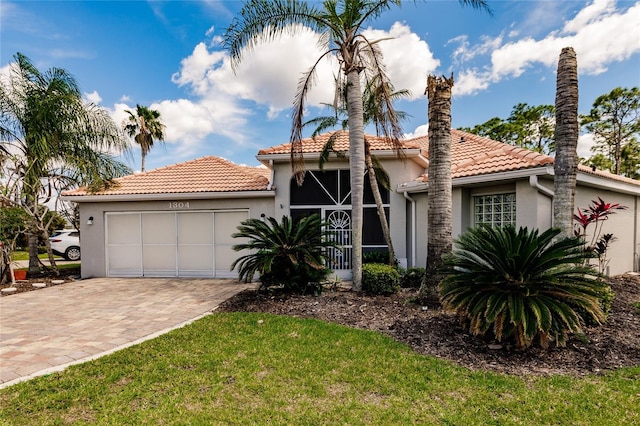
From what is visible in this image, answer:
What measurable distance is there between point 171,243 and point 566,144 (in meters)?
13.1

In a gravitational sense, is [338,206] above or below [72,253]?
above

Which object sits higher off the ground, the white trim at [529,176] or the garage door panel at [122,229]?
the white trim at [529,176]

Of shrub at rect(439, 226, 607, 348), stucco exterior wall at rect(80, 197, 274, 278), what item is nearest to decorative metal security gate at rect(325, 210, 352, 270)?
stucco exterior wall at rect(80, 197, 274, 278)

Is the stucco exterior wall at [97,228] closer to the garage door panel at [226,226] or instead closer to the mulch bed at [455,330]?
the garage door panel at [226,226]

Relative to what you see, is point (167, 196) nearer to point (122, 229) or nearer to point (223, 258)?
point (122, 229)

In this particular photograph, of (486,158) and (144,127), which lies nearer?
(486,158)

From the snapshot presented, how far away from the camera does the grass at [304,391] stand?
11.1 feet

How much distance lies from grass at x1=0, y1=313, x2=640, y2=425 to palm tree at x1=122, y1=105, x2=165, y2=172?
26.5 meters

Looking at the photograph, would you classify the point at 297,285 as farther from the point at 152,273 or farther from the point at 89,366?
the point at 152,273

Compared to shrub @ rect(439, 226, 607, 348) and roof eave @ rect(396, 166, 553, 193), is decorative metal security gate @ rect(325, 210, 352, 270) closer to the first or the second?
roof eave @ rect(396, 166, 553, 193)

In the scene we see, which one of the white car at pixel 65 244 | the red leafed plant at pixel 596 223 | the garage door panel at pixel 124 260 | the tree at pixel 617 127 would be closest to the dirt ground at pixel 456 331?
the red leafed plant at pixel 596 223

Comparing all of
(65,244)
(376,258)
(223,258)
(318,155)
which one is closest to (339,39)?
(318,155)

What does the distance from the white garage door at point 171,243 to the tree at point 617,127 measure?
28158 millimetres

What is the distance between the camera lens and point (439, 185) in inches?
280
